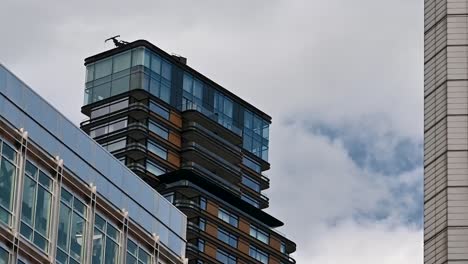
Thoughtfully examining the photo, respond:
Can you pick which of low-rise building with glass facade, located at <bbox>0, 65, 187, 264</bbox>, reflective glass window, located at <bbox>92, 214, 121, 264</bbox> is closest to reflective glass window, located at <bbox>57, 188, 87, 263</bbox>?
low-rise building with glass facade, located at <bbox>0, 65, 187, 264</bbox>

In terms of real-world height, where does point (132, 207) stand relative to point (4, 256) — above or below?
above

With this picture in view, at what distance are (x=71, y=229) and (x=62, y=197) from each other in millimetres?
1501

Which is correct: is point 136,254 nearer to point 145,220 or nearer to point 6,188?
point 145,220

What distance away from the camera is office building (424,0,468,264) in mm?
74062

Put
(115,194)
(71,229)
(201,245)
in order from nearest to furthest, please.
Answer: (71,229), (115,194), (201,245)

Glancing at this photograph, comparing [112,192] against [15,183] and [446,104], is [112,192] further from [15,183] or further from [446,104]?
[446,104]

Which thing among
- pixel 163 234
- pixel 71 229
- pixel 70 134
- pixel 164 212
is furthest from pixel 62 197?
pixel 164 212

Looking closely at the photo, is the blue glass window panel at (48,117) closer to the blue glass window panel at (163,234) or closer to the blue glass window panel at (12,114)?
the blue glass window panel at (12,114)

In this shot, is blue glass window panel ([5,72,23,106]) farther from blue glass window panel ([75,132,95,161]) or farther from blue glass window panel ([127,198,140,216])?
blue glass window panel ([127,198,140,216])

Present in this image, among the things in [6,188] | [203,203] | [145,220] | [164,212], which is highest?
[203,203]

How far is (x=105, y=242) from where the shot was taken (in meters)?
78.3

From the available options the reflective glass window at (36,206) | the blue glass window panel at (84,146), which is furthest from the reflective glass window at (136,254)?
the reflective glass window at (36,206)

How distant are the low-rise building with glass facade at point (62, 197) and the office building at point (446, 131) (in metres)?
14.0

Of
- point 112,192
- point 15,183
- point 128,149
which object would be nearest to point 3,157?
point 15,183
